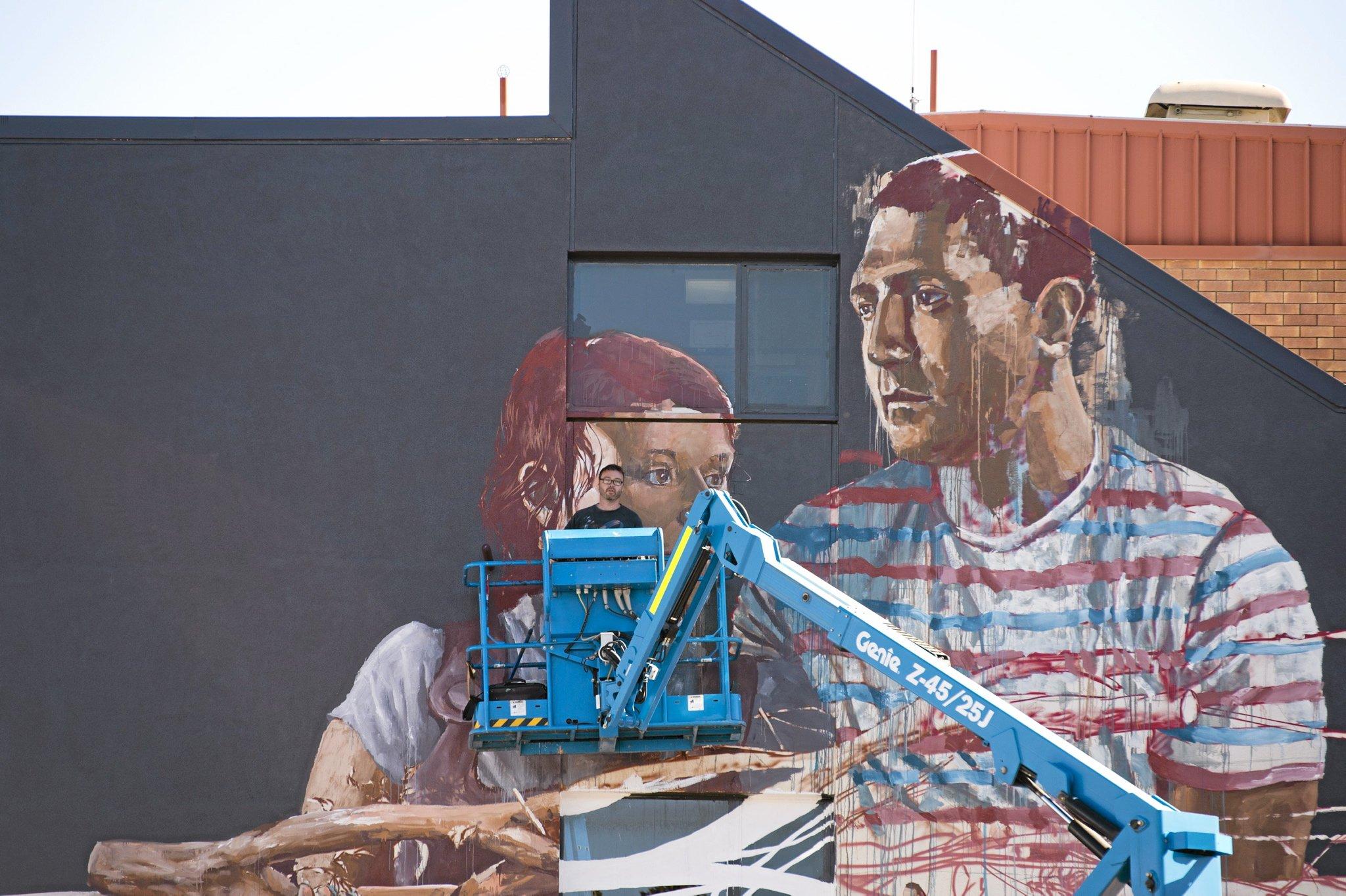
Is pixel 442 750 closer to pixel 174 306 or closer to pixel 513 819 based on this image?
pixel 513 819

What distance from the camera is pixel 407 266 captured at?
10070 millimetres

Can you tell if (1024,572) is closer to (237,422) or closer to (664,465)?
(664,465)

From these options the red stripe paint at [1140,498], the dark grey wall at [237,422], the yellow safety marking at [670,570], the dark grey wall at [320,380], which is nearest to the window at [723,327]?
the dark grey wall at [320,380]

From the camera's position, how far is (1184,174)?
1348 centimetres

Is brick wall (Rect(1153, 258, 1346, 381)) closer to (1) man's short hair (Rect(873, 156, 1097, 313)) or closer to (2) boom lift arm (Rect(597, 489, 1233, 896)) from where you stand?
(1) man's short hair (Rect(873, 156, 1097, 313))

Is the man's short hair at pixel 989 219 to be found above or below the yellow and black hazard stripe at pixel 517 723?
above

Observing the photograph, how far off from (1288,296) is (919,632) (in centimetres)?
638

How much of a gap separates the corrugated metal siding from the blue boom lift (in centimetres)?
693

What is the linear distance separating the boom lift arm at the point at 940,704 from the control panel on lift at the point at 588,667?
256 millimetres

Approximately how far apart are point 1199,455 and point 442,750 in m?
6.67

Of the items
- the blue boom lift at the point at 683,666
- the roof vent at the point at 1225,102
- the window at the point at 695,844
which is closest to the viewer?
the blue boom lift at the point at 683,666

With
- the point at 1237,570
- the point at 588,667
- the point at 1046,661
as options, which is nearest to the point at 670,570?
the point at 588,667

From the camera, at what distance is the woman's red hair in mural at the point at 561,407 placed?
32.7 ft

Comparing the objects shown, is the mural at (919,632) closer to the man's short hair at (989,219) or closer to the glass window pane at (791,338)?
the man's short hair at (989,219)
